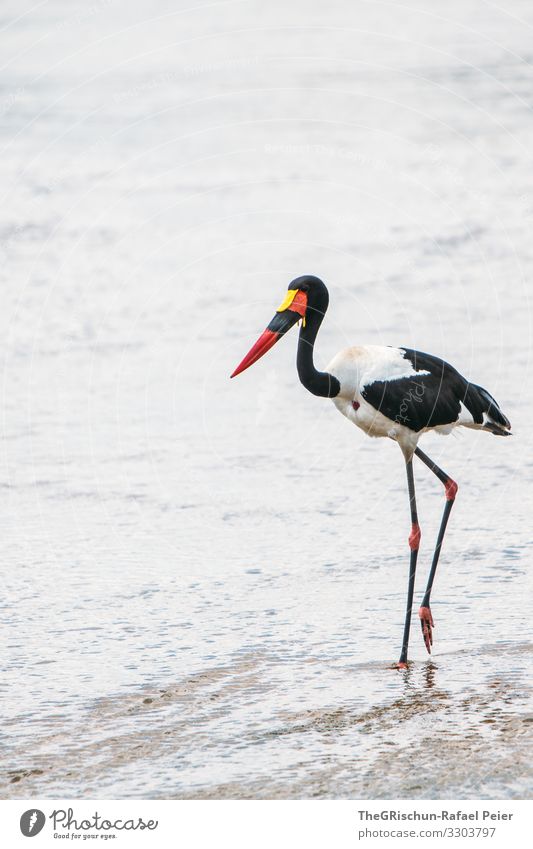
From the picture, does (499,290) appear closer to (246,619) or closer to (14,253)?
(14,253)

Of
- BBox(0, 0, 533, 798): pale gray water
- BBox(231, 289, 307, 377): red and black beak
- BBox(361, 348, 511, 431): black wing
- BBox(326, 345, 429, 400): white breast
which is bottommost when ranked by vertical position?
BBox(0, 0, 533, 798): pale gray water

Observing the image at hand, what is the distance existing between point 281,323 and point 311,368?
1.19 feet

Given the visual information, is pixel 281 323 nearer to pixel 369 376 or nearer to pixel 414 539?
pixel 369 376

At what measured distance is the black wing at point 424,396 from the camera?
356 inches

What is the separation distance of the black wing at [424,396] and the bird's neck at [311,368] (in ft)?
0.77

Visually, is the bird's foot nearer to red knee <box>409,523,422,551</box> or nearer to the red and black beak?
red knee <box>409,523,422,551</box>

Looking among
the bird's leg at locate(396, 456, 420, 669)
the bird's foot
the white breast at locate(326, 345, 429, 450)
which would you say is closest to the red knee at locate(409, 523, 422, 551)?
the bird's leg at locate(396, 456, 420, 669)

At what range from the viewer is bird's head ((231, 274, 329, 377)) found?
9.41 metres

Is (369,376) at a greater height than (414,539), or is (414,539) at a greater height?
(369,376)

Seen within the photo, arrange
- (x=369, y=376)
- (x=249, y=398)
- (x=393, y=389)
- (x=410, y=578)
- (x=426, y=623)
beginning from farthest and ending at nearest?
(x=249, y=398)
(x=369, y=376)
(x=393, y=389)
(x=410, y=578)
(x=426, y=623)

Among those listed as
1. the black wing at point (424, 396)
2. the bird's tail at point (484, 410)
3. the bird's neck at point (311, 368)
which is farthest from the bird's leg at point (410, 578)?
the bird's neck at point (311, 368)

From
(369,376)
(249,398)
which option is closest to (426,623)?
(369,376)

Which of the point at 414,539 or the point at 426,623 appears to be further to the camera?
the point at 414,539

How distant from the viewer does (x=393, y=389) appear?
904cm
